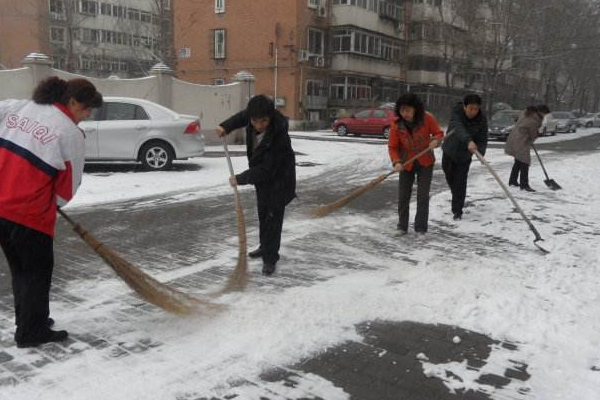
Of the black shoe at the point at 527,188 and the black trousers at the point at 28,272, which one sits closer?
the black trousers at the point at 28,272

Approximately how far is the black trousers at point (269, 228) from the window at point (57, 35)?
165 ft

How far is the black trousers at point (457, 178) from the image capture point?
7672 mm

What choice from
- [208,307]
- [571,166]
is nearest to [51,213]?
[208,307]

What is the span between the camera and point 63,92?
11.2 feet

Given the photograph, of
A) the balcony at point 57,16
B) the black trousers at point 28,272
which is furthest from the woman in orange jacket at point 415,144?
the balcony at point 57,16

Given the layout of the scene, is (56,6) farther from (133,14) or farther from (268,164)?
(268,164)

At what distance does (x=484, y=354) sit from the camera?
142 inches

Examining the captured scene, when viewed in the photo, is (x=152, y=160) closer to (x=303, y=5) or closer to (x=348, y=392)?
(x=348, y=392)

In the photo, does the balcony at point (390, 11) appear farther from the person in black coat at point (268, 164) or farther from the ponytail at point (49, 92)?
the ponytail at point (49, 92)

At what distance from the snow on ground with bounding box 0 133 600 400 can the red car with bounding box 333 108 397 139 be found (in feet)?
59.8

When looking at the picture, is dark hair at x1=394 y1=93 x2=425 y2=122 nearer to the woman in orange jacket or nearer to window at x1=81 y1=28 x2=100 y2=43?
the woman in orange jacket

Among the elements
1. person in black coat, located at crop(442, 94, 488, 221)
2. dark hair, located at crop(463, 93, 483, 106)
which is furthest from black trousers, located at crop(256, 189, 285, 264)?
dark hair, located at crop(463, 93, 483, 106)

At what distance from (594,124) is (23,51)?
51.2m

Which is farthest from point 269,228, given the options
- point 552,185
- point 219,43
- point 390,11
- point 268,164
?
point 390,11
